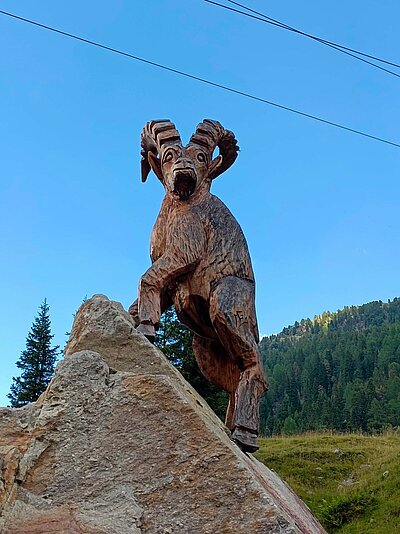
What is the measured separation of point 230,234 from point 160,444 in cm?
206

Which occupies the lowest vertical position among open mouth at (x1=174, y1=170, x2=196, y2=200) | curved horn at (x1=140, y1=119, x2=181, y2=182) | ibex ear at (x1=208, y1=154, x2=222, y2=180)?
open mouth at (x1=174, y1=170, x2=196, y2=200)

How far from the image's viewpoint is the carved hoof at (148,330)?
420cm

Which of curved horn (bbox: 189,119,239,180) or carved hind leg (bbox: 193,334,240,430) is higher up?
curved horn (bbox: 189,119,239,180)

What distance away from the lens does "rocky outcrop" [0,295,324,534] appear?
285 cm

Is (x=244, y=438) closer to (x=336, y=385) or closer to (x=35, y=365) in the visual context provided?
(x=35, y=365)

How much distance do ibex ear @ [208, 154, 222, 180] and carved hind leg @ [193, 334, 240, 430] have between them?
4.46 ft

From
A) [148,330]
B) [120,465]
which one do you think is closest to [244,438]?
[148,330]

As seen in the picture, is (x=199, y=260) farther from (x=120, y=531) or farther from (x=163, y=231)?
(x=120, y=531)

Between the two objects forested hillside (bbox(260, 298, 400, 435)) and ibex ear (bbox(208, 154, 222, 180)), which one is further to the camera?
forested hillside (bbox(260, 298, 400, 435))

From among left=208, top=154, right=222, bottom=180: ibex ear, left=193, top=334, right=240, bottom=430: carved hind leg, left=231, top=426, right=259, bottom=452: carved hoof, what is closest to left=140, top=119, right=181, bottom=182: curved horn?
left=208, top=154, right=222, bottom=180: ibex ear

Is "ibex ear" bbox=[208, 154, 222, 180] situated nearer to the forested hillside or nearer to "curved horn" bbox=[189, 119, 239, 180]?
"curved horn" bbox=[189, 119, 239, 180]

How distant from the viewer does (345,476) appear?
1616 centimetres

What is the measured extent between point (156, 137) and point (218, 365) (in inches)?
76.6

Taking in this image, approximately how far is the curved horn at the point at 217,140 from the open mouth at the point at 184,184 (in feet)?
1.33
